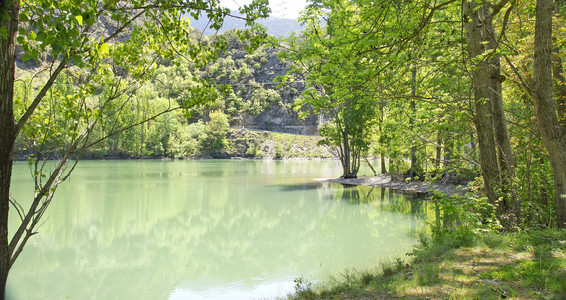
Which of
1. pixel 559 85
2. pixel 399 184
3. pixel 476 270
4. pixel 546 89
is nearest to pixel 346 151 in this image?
pixel 399 184

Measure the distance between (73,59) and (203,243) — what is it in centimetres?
960

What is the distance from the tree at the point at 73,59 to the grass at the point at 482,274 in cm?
327

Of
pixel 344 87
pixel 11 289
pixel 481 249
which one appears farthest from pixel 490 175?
pixel 11 289

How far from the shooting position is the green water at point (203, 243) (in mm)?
7551

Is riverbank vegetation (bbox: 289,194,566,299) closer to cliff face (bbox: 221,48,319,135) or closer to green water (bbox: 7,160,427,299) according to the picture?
green water (bbox: 7,160,427,299)

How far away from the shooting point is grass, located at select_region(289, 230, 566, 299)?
388 cm

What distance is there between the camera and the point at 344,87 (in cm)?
642

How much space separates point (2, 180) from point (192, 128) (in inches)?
3252

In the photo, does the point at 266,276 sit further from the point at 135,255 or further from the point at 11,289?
the point at 11,289

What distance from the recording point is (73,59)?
1989mm

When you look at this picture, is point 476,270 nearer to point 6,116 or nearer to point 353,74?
point 353,74

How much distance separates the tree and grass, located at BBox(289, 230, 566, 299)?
A: 10.7ft

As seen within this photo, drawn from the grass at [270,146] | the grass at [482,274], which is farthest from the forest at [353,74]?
the grass at [270,146]

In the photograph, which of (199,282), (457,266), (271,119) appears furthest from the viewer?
(271,119)
